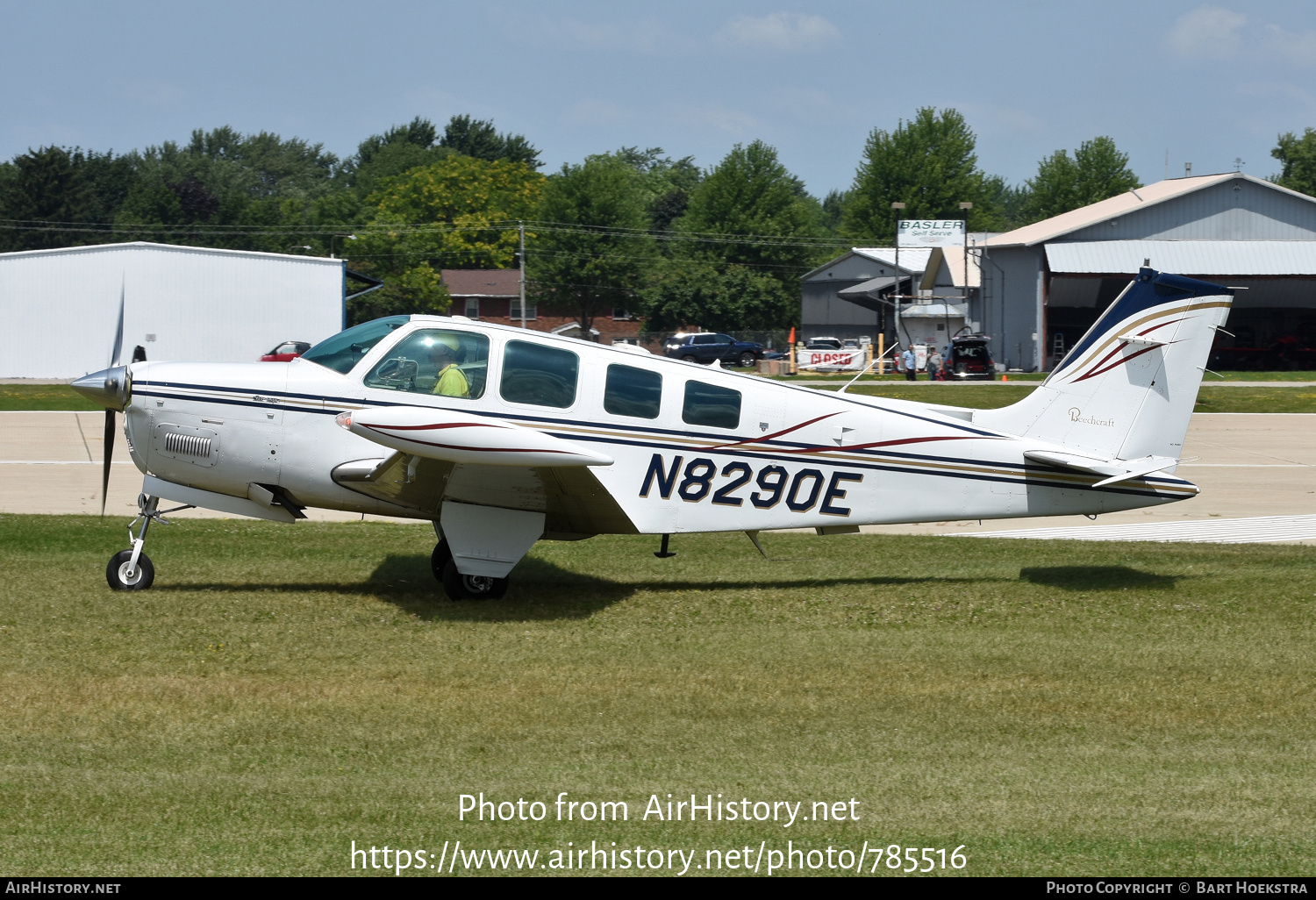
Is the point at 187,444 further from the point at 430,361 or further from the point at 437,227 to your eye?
the point at 437,227

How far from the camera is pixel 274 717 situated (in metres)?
6.67

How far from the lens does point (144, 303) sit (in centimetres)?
4681

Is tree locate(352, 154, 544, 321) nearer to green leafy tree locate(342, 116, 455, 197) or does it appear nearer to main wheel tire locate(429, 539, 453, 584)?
green leafy tree locate(342, 116, 455, 197)

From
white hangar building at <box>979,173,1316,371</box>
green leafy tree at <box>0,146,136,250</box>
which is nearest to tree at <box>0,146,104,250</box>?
green leafy tree at <box>0,146,136,250</box>

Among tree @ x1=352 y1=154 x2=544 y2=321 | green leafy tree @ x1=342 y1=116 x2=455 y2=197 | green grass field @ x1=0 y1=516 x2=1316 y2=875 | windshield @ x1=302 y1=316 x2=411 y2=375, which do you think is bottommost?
green grass field @ x1=0 y1=516 x2=1316 y2=875

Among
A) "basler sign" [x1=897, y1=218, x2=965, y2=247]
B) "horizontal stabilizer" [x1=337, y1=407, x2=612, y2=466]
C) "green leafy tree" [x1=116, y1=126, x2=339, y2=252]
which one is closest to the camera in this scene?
"horizontal stabilizer" [x1=337, y1=407, x2=612, y2=466]

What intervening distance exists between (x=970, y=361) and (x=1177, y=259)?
13.0 m

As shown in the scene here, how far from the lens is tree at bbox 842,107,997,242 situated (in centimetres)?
10225

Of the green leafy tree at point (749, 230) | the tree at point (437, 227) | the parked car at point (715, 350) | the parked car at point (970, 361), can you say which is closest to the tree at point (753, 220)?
the green leafy tree at point (749, 230)

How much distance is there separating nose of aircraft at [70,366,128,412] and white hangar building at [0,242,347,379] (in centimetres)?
3998

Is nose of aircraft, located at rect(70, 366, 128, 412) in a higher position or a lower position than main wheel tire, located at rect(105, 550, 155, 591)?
higher

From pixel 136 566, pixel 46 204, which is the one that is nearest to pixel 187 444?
pixel 136 566

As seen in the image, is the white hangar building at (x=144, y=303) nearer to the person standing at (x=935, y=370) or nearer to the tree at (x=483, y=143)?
the person standing at (x=935, y=370)

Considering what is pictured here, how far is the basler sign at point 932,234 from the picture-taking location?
5966cm
